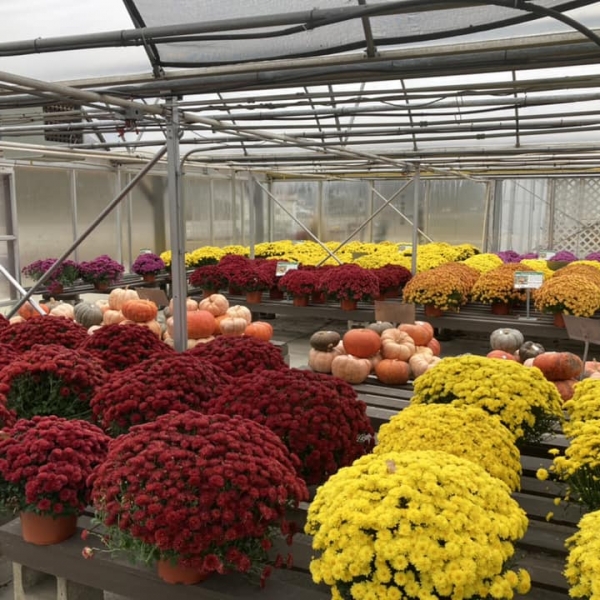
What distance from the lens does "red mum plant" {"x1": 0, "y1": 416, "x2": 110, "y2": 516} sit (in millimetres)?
1786

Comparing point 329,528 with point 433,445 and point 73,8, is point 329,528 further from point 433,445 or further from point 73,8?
point 73,8

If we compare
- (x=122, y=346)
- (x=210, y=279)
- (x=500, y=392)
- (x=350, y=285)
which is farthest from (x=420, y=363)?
(x=210, y=279)

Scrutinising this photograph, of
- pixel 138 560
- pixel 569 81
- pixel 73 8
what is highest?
pixel 73 8

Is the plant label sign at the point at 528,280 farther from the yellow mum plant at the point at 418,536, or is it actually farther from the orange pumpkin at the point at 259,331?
the yellow mum plant at the point at 418,536

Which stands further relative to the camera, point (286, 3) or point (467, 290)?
point (467, 290)

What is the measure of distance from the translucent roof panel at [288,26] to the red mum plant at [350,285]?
12.2ft

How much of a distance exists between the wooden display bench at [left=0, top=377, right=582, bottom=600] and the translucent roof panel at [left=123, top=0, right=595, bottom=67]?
1.54 m

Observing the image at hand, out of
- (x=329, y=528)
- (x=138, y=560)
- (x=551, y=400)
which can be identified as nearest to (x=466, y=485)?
(x=329, y=528)

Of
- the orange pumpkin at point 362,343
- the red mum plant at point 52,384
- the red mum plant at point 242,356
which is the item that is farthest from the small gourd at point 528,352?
the red mum plant at point 52,384

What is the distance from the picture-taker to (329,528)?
4.66 ft

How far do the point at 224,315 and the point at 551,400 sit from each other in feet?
8.62

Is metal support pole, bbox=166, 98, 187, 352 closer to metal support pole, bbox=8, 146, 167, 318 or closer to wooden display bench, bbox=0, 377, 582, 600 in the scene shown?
metal support pole, bbox=8, 146, 167, 318

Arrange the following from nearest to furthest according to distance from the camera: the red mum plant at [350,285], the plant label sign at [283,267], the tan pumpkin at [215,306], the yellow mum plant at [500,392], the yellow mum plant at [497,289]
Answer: the yellow mum plant at [500,392] < the tan pumpkin at [215,306] < the yellow mum plant at [497,289] < the red mum plant at [350,285] < the plant label sign at [283,267]

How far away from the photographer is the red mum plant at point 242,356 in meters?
2.69
